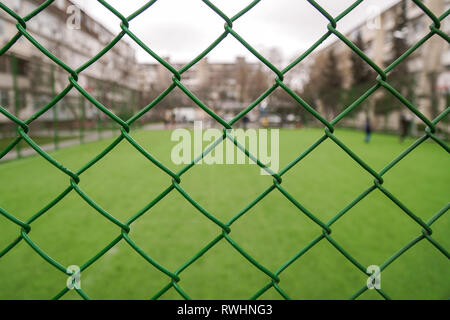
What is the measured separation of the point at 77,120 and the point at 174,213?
35.1ft

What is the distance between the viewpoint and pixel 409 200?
4.80 m

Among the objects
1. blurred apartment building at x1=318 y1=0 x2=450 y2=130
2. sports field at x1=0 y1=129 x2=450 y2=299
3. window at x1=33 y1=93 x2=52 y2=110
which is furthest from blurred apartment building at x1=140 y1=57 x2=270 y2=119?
window at x1=33 y1=93 x2=52 y2=110

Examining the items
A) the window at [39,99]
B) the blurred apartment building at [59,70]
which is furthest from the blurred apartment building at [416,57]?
the window at [39,99]

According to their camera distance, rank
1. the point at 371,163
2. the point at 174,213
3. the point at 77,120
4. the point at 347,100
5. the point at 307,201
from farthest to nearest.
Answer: the point at 347,100 < the point at 77,120 < the point at 371,163 < the point at 307,201 < the point at 174,213

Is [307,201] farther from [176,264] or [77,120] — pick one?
[77,120]

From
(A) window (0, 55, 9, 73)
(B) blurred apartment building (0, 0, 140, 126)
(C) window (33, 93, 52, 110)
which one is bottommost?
(C) window (33, 93, 52, 110)

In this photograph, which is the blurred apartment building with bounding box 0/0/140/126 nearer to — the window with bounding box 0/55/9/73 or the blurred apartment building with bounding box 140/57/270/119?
the window with bounding box 0/55/9/73

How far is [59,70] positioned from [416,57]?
22444mm

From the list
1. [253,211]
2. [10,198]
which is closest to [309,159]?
[253,211]

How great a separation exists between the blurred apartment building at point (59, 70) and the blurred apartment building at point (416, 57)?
8.72 metres

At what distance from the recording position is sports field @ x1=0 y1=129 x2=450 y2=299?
242 cm

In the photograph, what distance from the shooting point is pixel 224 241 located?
321cm

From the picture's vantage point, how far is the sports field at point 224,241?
2.42 m

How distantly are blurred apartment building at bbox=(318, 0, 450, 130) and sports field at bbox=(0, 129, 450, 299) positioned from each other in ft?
9.93
